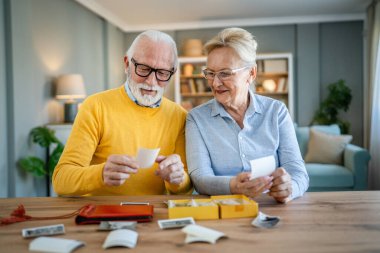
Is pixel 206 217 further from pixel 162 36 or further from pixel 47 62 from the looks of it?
pixel 47 62

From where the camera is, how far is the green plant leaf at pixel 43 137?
416 centimetres

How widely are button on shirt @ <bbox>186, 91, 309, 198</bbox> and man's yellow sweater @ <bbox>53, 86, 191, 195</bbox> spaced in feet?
0.37

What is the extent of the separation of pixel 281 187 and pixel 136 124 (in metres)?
0.75

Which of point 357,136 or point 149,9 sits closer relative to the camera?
point 149,9

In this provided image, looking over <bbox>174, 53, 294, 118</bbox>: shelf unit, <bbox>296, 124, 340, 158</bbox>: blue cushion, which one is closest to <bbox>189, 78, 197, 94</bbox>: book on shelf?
<bbox>174, 53, 294, 118</bbox>: shelf unit

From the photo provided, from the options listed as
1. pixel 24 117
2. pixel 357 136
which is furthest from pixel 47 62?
pixel 357 136

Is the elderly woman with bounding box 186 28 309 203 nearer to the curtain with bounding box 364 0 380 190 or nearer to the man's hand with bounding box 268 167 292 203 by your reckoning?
the man's hand with bounding box 268 167 292 203

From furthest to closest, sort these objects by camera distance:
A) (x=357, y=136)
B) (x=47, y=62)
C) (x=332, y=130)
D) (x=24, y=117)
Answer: (x=357, y=136) → (x=332, y=130) → (x=47, y=62) → (x=24, y=117)

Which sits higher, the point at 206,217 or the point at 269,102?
the point at 269,102

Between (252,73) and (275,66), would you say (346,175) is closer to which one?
(252,73)

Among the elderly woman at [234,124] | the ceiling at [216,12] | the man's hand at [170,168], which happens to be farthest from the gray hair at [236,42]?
the ceiling at [216,12]

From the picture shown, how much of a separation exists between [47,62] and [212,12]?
A: 129 inches

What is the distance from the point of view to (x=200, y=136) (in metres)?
1.76

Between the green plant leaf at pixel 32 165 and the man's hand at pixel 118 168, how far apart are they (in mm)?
2955
